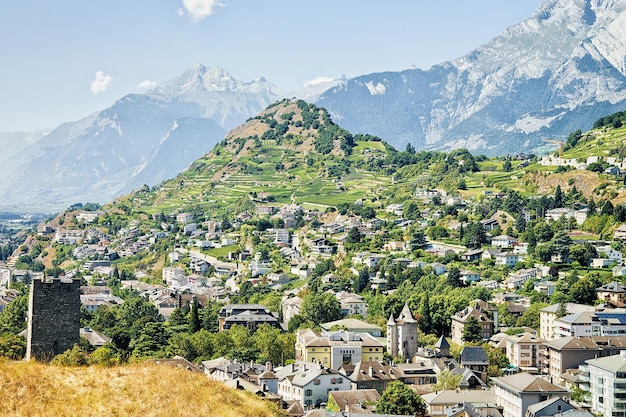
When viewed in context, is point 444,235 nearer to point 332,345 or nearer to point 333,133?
point 332,345

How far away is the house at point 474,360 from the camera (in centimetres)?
6612

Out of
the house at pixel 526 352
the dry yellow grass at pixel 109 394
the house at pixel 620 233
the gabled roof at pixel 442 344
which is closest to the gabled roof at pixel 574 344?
the house at pixel 526 352

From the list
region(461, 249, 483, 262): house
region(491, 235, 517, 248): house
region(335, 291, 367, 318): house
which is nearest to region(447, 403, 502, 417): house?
region(335, 291, 367, 318): house

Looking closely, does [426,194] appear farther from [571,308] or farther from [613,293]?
[571,308]

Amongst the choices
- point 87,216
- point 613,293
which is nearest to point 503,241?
point 613,293

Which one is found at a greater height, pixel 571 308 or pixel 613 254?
pixel 613 254

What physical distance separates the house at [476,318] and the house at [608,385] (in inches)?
695

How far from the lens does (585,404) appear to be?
2250 inches

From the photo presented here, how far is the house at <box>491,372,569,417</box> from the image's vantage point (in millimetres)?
53594

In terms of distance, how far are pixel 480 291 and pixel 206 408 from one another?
65566 mm

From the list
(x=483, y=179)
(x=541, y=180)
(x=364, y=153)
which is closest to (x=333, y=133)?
(x=364, y=153)

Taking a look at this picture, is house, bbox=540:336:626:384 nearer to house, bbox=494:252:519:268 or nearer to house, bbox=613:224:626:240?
house, bbox=494:252:519:268

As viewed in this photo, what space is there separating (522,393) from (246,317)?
3359 cm

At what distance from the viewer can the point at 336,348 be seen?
221 feet
